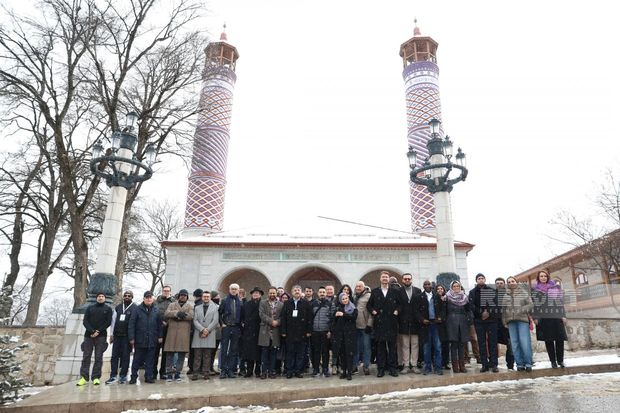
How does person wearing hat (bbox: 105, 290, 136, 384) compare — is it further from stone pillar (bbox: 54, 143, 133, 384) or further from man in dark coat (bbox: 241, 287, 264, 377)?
man in dark coat (bbox: 241, 287, 264, 377)

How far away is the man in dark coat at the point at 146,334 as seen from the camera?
21.6 ft

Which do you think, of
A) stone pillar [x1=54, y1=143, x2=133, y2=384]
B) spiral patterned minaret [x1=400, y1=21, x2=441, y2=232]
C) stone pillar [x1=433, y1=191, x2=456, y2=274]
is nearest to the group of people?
stone pillar [x1=54, y1=143, x2=133, y2=384]

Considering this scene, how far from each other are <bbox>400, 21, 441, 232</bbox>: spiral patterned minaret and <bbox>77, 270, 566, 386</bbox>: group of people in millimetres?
15712

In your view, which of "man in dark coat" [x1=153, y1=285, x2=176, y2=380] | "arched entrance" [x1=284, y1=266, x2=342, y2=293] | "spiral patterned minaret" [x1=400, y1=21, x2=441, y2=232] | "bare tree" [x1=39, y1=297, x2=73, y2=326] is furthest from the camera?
"bare tree" [x1=39, y1=297, x2=73, y2=326]

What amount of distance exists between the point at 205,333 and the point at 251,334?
0.73 m

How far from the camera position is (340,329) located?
252 inches

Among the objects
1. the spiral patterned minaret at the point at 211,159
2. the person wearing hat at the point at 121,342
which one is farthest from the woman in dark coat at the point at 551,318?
the spiral patterned minaret at the point at 211,159

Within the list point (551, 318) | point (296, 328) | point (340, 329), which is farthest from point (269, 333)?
point (551, 318)

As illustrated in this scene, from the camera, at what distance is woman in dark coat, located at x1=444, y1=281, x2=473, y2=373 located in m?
6.35

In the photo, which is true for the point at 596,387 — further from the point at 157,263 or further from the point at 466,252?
the point at 157,263

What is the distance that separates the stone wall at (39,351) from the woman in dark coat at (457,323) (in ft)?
25.5

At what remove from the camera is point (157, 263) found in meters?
27.0

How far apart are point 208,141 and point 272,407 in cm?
2077

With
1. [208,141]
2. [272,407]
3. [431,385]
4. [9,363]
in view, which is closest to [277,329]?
[272,407]
